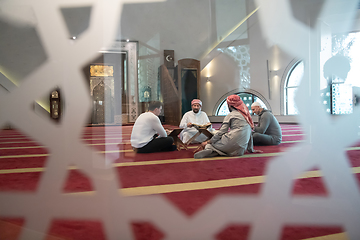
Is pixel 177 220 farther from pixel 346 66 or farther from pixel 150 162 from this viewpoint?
pixel 346 66

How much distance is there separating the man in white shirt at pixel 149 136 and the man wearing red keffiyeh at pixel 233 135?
18.9 inches

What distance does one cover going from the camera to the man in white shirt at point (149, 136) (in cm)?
218

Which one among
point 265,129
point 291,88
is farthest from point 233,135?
point 291,88

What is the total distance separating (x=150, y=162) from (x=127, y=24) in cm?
113

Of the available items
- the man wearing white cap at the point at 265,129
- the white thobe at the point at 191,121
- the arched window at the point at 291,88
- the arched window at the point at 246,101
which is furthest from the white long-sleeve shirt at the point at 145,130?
the arched window at the point at 246,101

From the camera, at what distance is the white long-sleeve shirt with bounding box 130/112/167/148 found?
2.17 metres

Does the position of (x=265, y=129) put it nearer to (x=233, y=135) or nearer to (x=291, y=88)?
(x=233, y=135)

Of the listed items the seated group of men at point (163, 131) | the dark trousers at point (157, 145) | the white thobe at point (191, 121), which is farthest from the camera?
the white thobe at point (191, 121)

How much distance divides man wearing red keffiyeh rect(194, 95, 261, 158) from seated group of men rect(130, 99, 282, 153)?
0.35m

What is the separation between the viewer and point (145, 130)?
2.31m

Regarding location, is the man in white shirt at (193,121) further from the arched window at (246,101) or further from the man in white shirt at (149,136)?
the arched window at (246,101)

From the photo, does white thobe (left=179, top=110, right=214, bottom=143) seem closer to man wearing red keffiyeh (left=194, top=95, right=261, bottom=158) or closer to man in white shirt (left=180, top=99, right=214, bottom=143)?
man in white shirt (left=180, top=99, right=214, bottom=143)

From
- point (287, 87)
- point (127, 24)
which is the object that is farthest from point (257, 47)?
point (127, 24)

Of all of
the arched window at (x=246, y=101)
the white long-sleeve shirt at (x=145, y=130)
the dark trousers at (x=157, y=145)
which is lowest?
the dark trousers at (x=157, y=145)
